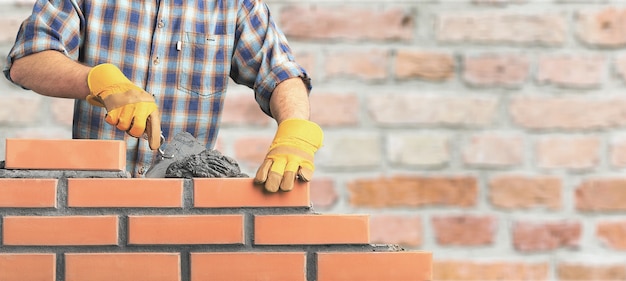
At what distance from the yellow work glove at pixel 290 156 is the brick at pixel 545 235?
109 centimetres

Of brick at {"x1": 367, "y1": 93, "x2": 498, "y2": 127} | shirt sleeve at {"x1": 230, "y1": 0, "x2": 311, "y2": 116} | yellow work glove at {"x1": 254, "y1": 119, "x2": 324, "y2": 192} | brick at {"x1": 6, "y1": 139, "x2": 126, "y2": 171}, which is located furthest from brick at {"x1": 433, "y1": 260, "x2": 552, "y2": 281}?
brick at {"x1": 6, "y1": 139, "x2": 126, "y2": 171}

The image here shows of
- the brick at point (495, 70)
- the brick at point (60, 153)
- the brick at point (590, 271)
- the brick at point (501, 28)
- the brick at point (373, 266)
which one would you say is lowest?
the brick at point (373, 266)

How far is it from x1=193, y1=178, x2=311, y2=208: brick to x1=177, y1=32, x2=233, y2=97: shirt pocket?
0.57 metres

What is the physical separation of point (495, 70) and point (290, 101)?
0.92m

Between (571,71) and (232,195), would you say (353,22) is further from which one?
(232,195)

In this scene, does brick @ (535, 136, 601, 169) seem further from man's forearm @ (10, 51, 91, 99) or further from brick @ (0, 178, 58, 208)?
brick @ (0, 178, 58, 208)

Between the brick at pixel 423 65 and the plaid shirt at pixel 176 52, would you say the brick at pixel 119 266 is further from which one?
the brick at pixel 423 65

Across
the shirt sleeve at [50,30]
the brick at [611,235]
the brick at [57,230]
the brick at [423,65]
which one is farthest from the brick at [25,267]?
the brick at [611,235]

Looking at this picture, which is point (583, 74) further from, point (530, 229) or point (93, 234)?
point (93, 234)

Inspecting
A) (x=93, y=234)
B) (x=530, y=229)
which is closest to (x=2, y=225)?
(x=93, y=234)

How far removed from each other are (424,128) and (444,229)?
0.29 metres

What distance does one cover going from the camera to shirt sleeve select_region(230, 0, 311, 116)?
2.07 m

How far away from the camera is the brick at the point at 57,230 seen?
61.8 inches

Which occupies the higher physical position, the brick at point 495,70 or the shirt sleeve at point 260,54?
the brick at point 495,70
